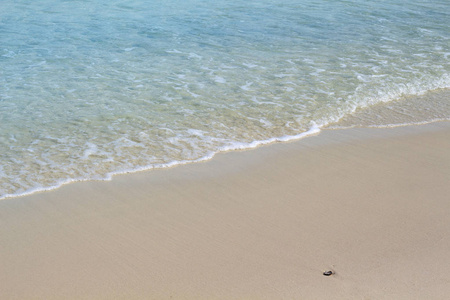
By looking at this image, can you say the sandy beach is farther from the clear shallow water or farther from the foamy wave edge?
the clear shallow water

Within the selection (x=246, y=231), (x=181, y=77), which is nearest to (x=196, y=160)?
(x=246, y=231)

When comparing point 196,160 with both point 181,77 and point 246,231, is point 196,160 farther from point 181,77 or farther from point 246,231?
point 181,77

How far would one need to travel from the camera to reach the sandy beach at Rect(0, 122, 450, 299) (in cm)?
308

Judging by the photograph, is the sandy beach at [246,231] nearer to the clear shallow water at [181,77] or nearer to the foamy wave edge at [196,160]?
the foamy wave edge at [196,160]

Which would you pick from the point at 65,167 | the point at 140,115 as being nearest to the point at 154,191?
the point at 65,167

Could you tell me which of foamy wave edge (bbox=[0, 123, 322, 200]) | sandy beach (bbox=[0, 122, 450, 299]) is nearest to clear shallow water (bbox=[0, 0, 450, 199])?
foamy wave edge (bbox=[0, 123, 322, 200])

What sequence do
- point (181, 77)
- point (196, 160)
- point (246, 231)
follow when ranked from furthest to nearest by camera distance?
point (181, 77) → point (196, 160) → point (246, 231)

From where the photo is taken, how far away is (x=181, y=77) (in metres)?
7.32

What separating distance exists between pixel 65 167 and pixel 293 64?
447 centimetres

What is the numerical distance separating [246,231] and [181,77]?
4.07 meters

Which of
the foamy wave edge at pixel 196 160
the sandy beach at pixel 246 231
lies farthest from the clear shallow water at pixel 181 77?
the sandy beach at pixel 246 231

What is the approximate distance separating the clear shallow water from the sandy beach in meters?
0.52

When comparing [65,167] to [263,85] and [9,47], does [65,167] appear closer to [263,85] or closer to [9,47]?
[263,85]

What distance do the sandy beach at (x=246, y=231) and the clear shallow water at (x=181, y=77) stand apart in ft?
1.72
